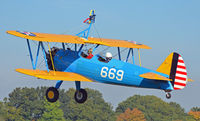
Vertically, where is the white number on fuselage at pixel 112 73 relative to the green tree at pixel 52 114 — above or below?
below

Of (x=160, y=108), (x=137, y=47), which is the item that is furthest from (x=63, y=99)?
(x=137, y=47)

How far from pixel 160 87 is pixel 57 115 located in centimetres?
8728

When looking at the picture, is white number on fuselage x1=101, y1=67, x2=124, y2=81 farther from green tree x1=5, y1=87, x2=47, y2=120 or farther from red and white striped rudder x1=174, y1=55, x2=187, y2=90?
green tree x1=5, y1=87, x2=47, y2=120

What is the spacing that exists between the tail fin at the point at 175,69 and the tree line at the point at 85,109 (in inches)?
3330

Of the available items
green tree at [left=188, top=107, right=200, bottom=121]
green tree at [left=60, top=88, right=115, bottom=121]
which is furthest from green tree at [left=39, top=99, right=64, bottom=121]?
green tree at [left=188, top=107, right=200, bottom=121]

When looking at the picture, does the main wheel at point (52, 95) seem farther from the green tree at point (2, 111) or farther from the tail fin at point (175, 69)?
the green tree at point (2, 111)

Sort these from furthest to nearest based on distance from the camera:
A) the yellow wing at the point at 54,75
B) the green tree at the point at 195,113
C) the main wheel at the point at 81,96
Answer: the green tree at the point at 195,113 → the main wheel at the point at 81,96 → the yellow wing at the point at 54,75

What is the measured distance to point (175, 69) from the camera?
2436 cm

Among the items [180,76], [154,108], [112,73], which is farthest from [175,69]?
[154,108]

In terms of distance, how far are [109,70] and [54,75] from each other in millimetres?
2810

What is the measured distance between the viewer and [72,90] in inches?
4926

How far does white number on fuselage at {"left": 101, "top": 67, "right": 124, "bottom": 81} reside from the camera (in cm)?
2479

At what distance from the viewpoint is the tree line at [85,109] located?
361 ft

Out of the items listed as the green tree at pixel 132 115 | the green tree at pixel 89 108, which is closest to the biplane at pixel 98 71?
the green tree at pixel 89 108
